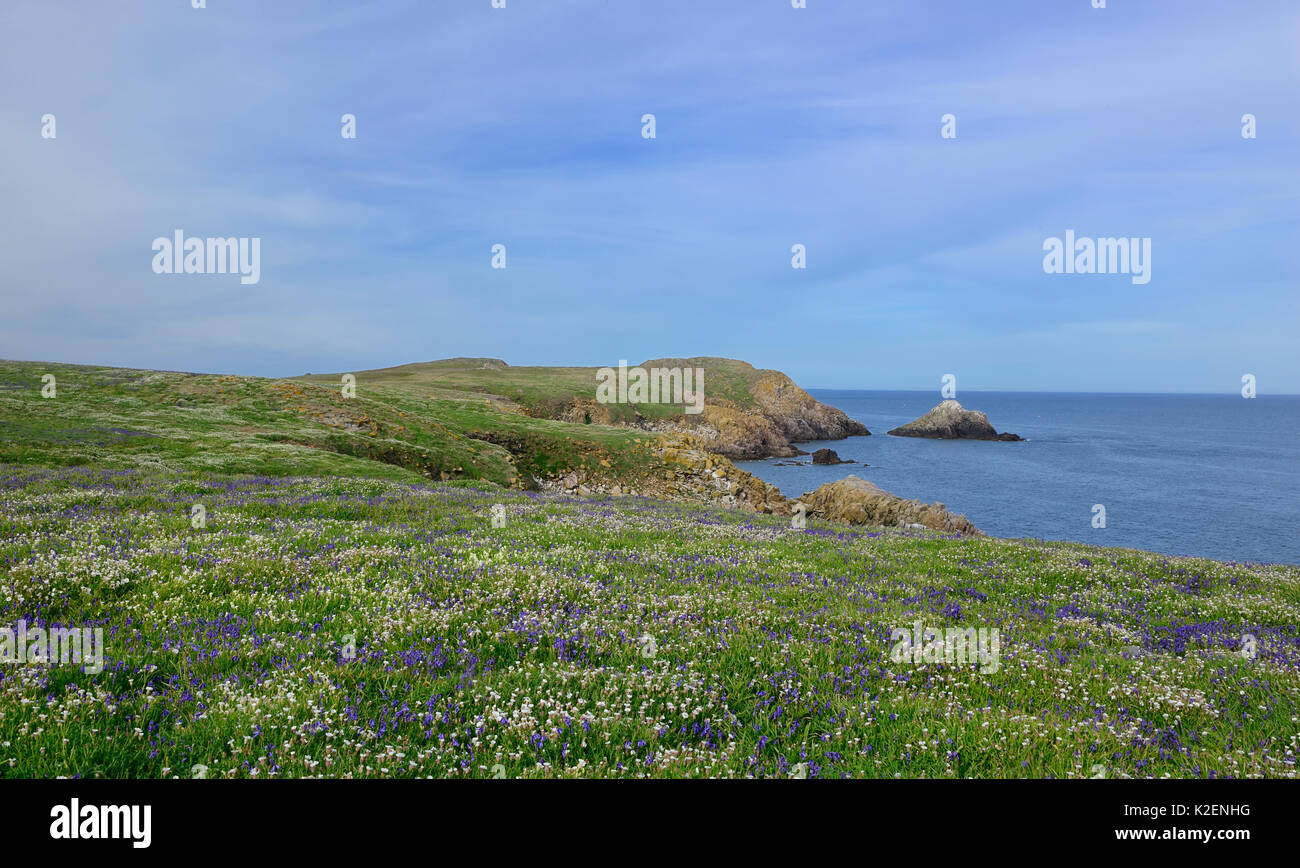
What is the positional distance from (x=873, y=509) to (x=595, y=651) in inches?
1766

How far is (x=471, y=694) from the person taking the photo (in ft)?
18.7

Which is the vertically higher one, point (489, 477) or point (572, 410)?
point (572, 410)

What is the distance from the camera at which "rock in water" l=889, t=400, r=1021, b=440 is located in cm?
15812

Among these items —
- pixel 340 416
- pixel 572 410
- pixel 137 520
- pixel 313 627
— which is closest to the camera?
pixel 313 627

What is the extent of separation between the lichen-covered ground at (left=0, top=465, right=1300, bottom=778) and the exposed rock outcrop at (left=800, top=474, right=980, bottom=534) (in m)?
31.2

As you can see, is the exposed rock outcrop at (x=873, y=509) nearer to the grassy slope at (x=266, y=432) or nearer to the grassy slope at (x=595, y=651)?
the grassy slope at (x=266, y=432)

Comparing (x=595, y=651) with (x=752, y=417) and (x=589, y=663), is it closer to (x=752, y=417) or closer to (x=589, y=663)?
(x=589, y=663)

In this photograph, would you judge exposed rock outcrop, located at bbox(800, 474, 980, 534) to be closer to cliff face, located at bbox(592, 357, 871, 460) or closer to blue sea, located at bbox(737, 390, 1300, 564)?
blue sea, located at bbox(737, 390, 1300, 564)

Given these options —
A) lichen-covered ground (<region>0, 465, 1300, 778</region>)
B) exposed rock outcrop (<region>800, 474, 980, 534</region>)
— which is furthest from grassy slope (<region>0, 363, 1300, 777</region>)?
exposed rock outcrop (<region>800, 474, 980, 534</region>)

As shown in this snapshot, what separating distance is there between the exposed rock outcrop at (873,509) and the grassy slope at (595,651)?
2753 cm
